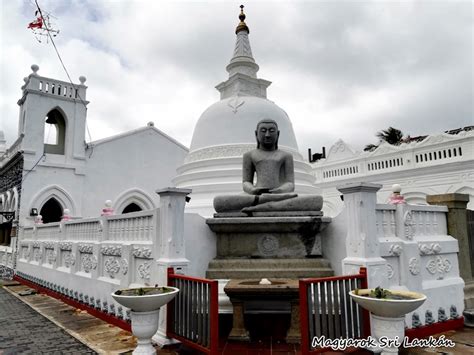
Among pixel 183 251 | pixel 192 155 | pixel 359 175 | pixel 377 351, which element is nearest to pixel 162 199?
pixel 183 251

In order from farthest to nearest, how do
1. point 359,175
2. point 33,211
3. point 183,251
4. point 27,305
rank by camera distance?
point 33,211 < point 359,175 < point 27,305 < point 183,251

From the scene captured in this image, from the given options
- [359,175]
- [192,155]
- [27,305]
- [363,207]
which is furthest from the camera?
[359,175]

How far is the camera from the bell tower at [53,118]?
58.3ft

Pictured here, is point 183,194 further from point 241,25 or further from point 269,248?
point 241,25

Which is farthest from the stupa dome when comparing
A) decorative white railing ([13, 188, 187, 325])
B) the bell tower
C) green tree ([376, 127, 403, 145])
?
green tree ([376, 127, 403, 145])

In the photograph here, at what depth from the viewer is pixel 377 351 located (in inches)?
197

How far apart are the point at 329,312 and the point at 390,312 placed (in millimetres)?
750

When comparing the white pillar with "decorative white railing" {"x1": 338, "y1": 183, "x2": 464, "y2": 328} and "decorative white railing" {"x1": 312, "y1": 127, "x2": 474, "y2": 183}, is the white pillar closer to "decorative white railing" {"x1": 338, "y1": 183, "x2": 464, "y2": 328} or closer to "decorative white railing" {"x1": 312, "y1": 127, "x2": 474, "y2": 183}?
"decorative white railing" {"x1": 338, "y1": 183, "x2": 464, "y2": 328}

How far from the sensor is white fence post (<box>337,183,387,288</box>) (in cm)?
572

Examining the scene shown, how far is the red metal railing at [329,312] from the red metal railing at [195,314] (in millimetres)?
1178

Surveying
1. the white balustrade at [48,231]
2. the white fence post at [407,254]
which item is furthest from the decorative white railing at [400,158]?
the white balustrade at [48,231]

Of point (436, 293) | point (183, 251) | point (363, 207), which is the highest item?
point (363, 207)

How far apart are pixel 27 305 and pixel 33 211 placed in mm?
8175

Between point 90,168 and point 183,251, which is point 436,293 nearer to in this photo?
point 183,251
